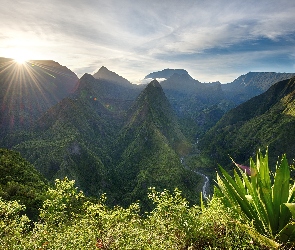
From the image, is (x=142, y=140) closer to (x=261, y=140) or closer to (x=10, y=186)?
(x=261, y=140)

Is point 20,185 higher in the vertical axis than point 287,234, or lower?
lower

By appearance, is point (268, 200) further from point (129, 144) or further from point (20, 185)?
point (129, 144)

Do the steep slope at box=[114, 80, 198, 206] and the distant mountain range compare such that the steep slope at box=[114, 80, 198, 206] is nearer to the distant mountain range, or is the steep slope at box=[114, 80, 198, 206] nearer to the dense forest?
the distant mountain range

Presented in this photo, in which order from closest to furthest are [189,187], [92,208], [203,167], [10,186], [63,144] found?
[92,208] → [10,186] → [189,187] → [63,144] → [203,167]

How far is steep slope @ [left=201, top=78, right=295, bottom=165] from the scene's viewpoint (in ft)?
357

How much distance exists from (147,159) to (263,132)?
213 ft

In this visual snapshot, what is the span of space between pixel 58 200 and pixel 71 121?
14942 cm

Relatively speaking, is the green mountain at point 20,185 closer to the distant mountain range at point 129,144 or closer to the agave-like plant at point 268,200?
the agave-like plant at point 268,200

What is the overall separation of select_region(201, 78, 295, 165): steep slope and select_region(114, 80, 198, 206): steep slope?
28119 millimetres

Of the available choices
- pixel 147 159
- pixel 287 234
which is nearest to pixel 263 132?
pixel 147 159

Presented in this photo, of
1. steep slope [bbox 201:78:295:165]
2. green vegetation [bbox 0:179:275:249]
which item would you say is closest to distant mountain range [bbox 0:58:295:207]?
steep slope [bbox 201:78:295:165]

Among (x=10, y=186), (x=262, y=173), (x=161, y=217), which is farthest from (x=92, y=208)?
(x=10, y=186)

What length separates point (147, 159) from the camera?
133 m

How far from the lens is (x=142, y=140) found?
495 ft
